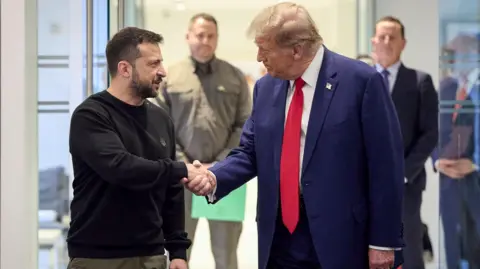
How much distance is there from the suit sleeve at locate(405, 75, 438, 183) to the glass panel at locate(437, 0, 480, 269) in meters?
0.57

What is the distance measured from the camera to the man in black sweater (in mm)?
2361

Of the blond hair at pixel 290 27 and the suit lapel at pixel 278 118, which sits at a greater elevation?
the blond hair at pixel 290 27

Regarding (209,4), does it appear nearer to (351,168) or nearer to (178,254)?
(178,254)

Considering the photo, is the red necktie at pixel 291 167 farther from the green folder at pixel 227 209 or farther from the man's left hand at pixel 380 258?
the green folder at pixel 227 209

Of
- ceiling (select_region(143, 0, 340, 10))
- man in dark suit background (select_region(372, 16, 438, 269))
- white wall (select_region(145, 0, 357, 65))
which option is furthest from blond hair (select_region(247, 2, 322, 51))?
ceiling (select_region(143, 0, 340, 10))

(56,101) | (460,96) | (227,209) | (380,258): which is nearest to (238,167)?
(380,258)

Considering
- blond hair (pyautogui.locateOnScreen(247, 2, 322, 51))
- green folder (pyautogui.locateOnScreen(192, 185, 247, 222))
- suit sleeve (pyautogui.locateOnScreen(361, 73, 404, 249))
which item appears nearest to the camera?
suit sleeve (pyautogui.locateOnScreen(361, 73, 404, 249))

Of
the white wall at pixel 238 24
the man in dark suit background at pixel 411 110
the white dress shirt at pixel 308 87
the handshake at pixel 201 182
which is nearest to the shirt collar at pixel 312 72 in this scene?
the white dress shirt at pixel 308 87

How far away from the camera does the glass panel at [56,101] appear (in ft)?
11.8

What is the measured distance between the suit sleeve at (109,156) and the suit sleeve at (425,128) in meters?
2.06

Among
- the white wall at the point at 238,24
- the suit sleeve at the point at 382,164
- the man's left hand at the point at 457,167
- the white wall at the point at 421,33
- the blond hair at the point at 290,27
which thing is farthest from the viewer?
the white wall at the point at 238,24

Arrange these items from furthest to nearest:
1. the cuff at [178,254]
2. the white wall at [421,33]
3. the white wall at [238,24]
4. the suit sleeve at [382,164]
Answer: the white wall at [238,24] < the white wall at [421,33] < the cuff at [178,254] < the suit sleeve at [382,164]

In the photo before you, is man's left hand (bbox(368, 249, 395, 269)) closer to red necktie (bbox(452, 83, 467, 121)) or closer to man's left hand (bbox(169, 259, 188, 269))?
man's left hand (bbox(169, 259, 188, 269))

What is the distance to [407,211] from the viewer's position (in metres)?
4.21
